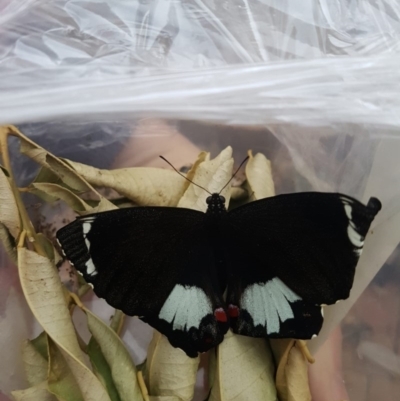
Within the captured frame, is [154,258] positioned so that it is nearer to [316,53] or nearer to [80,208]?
[80,208]

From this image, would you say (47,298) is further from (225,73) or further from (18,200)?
(225,73)

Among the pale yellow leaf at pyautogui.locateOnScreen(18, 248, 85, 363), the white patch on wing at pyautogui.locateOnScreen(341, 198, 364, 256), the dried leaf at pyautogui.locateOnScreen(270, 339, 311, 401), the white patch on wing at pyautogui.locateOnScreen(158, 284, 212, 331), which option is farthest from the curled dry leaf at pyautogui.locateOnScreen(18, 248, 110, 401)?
the white patch on wing at pyautogui.locateOnScreen(341, 198, 364, 256)

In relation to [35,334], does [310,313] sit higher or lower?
higher

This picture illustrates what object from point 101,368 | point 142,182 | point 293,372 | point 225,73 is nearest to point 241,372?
point 293,372

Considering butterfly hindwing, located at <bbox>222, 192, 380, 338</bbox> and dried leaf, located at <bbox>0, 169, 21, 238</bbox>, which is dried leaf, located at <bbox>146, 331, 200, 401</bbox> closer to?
butterfly hindwing, located at <bbox>222, 192, 380, 338</bbox>

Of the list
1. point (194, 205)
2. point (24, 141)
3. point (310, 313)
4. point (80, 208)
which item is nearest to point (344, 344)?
point (310, 313)

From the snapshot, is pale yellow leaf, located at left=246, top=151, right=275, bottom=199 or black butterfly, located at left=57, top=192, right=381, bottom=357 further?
pale yellow leaf, located at left=246, top=151, right=275, bottom=199
